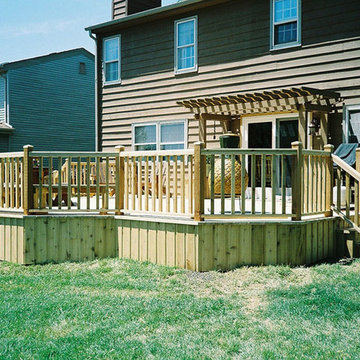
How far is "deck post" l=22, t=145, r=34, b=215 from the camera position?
22.6 ft

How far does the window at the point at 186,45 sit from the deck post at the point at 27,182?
5602 millimetres

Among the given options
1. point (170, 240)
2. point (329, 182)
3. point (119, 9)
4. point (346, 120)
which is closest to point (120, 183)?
point (170, 240)

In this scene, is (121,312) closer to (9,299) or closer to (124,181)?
(9,299)

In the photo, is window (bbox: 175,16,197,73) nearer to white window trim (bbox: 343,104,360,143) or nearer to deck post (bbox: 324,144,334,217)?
white window trim (bbox: 343,104,360,143)

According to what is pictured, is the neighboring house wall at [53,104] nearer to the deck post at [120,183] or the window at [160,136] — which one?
the window at [160,136]

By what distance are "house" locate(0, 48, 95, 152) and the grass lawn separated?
14.3m

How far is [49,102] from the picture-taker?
20.6m

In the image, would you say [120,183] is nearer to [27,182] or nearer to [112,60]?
[27,182]

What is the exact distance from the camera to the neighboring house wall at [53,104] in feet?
64.3

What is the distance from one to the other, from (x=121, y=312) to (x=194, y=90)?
7.63 meters

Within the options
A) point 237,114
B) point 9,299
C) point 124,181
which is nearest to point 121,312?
point 9,299

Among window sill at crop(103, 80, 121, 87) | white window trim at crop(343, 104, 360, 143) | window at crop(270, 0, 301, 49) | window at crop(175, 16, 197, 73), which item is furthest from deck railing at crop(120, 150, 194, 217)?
window sill at crop(103, 80, 121, 87)

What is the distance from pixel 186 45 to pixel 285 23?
8.69 ft

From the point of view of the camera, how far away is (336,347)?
3.69 m
